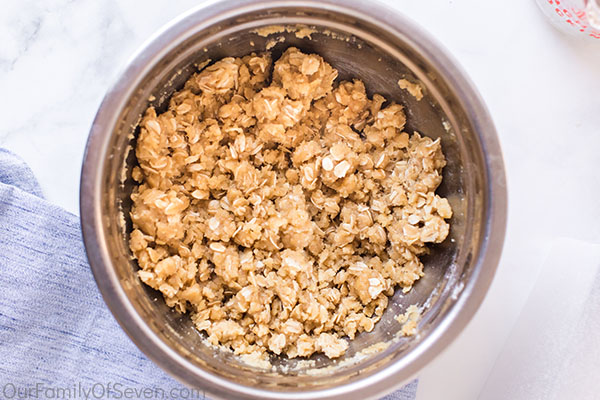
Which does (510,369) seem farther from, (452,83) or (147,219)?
(147,219)

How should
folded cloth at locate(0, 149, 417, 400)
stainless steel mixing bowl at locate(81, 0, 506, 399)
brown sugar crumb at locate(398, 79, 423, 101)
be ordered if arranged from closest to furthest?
1. stainless steel mixing bowl at locate(81, 0, 506, 399)
2. brown sugar crumb at locate(398, 79, 423, 101)
3. folded cloth at locate(0, 149, 417, 400)

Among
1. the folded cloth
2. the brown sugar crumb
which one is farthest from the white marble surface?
the brown sugar crumb

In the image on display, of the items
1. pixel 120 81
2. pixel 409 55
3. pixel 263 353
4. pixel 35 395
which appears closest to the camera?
pixel 120 81

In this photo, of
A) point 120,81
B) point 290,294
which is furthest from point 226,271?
point 120,81

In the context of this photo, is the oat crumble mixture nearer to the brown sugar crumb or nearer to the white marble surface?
the brown sugar crumb

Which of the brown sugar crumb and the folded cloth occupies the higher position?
the brown sugar crumb

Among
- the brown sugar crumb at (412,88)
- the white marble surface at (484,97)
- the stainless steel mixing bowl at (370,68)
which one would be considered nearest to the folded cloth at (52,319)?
the white marble surface at (484,97)

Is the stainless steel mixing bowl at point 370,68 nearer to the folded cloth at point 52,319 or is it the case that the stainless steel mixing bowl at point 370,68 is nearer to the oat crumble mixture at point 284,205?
the oat crumble mixture at point 284,205
